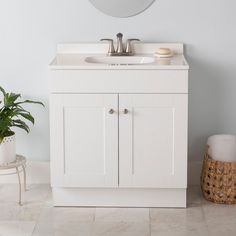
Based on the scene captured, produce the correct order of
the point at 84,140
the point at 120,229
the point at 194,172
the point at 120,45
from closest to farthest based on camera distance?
the point at 120,229
the point at 84,140
the point at 120,45
the point at 194,172

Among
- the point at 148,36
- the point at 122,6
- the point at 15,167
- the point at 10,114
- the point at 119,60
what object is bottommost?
the point at 15,167

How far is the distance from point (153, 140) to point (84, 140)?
15.3 inches

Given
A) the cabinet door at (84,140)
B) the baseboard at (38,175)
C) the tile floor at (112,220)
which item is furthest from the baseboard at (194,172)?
the cabinet door at (84,140)

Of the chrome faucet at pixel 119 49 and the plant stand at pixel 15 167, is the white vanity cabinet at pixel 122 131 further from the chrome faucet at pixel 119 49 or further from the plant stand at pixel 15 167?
the chrome faucet at pixel 119 49

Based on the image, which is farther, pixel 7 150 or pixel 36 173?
pixel 36 173

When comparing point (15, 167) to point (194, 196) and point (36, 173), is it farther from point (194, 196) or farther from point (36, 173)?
point (194, 196)

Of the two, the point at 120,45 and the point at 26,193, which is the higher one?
the point at 120,45

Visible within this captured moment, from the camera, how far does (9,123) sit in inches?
149

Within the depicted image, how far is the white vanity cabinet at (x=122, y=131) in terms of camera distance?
3.59 m

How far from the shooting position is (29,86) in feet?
13.4

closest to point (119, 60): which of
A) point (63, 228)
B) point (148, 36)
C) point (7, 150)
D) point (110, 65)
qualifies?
point (148, 36)

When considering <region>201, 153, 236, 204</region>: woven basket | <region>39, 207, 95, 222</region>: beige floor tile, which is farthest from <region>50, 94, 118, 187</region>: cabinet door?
<region>201, 153, 236, 204</region>: woven basket

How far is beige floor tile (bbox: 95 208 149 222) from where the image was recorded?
11.8 ft

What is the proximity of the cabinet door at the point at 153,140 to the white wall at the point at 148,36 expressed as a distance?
49 cm
